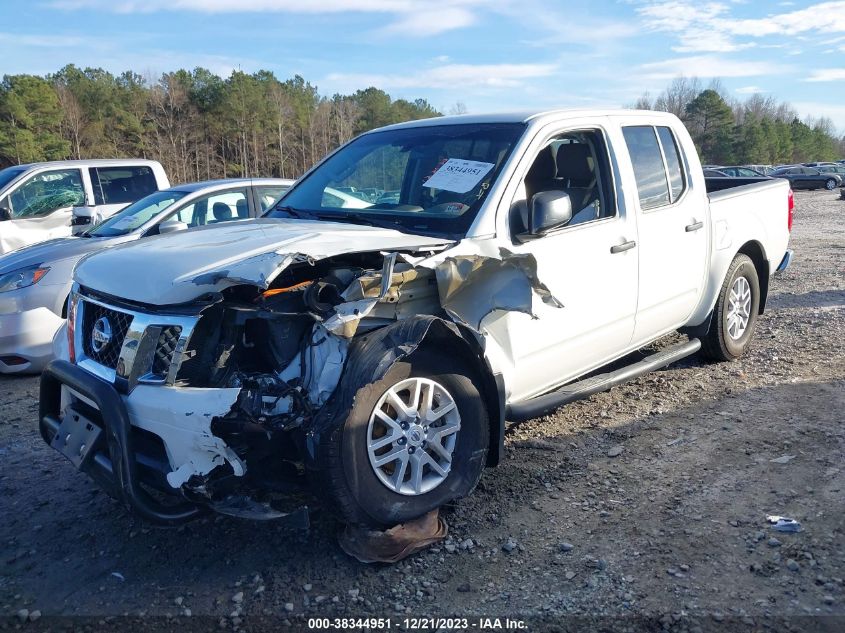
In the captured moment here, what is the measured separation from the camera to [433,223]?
374cm

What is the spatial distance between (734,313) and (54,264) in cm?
581

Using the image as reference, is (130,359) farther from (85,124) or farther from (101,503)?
(85,124)

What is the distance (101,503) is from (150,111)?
4694 centimetres

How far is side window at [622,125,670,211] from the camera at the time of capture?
15.1 ft

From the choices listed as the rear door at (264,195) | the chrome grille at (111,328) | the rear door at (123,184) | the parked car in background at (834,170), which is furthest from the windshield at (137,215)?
the parked car in background at (834,170)

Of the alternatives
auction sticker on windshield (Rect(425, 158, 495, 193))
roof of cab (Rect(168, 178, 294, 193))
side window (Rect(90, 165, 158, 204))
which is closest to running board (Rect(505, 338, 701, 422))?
auction sticker on windshield (Rect(425, 158, 495, 193))

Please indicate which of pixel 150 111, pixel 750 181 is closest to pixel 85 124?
pixel 150 111

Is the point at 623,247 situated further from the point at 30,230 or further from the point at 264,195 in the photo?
the point at 30,230

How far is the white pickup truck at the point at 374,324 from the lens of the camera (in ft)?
9.50

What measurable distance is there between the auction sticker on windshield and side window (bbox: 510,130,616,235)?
1.74 ft

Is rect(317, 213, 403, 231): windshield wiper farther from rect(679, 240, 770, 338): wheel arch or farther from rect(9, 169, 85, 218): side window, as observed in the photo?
rect(9, 169, 85, 218): side window

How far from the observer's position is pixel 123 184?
10.1 m

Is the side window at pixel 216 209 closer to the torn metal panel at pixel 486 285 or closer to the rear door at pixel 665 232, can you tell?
the rear door at pixel 665 232

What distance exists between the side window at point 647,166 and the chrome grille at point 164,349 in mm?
3032
